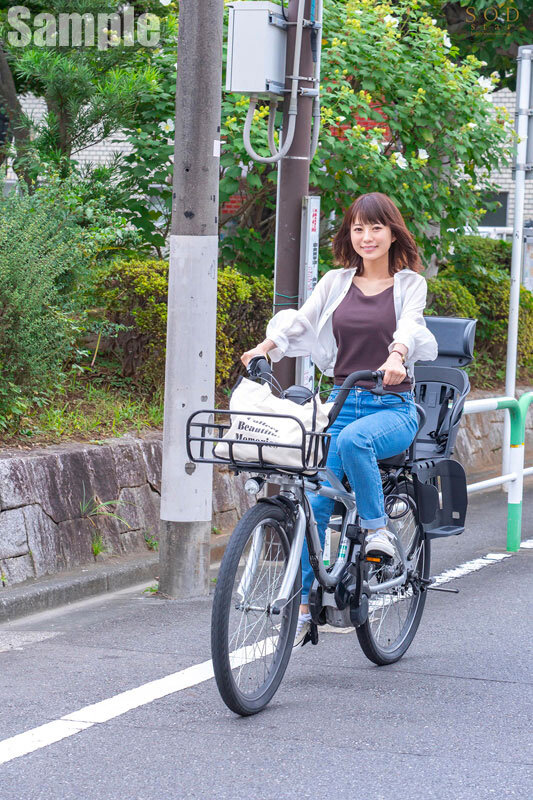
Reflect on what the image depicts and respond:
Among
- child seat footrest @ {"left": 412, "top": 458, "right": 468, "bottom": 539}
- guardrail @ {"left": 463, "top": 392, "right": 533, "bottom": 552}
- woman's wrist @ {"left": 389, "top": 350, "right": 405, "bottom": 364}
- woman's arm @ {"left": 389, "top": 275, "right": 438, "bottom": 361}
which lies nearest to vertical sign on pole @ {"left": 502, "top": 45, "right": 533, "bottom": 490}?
guardrail @ {"left": 463, "top": 392, "right": 533, "bottom": 552}

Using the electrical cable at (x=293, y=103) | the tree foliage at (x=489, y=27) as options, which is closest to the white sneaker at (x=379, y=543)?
the electrical cable at (x=293, y=103)

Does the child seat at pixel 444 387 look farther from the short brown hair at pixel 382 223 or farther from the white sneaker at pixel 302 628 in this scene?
the white sneaker at pixel 302 628

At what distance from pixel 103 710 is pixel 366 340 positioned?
1789mm

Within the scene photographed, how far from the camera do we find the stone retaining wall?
6.52 metres

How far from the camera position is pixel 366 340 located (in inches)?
199

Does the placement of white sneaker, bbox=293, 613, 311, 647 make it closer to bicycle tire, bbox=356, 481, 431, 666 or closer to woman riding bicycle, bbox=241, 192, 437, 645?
woman riding bicycle, bbox=241, 192, 437, 645

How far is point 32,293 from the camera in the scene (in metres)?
7.36

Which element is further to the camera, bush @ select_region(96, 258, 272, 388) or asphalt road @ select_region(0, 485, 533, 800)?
bush @ select_region(96, 258, 272, 388)

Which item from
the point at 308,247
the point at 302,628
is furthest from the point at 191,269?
the point at 302,628

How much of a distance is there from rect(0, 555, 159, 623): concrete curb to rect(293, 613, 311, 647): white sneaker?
1.88 m

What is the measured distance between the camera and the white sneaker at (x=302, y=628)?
4.86 metres

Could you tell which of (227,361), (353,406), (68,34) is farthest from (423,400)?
(68,34)

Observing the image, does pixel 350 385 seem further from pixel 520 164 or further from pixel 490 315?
pixel 490 315

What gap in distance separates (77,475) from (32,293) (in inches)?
45.3
